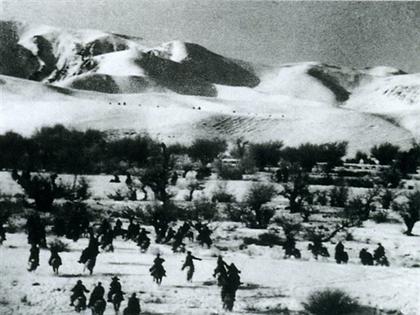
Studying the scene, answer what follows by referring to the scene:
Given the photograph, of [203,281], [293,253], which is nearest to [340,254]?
[293,253]

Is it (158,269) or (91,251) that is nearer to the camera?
(158,269)

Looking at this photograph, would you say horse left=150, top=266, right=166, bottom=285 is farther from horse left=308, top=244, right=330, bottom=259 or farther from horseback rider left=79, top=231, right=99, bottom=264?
horse left=308, top=244, right=330, bottom=259

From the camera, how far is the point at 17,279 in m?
17.2

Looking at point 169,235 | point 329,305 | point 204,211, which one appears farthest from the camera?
point 204,211

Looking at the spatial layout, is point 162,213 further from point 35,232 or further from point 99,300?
point 99,300

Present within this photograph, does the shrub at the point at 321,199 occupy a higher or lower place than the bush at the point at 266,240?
higher

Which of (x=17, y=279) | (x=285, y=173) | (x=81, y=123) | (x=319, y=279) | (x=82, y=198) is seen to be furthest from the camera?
(x=81, y=123)

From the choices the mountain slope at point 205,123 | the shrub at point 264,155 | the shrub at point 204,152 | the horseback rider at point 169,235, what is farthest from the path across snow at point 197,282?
the mountain slope at point 205,123

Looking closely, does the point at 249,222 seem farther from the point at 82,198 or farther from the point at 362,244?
the point at 82,198

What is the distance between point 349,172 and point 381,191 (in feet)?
27.2

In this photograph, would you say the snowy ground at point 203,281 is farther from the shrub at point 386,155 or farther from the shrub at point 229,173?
the shrub at point 386,155

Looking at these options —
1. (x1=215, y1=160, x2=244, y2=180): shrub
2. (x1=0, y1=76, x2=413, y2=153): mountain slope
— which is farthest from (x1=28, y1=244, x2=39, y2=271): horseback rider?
(x1=0, y1=76, x2=413, y2=153): mountain slope

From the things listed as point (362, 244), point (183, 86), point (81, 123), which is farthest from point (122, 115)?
point (183, 86)

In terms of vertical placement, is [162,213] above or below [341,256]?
above
